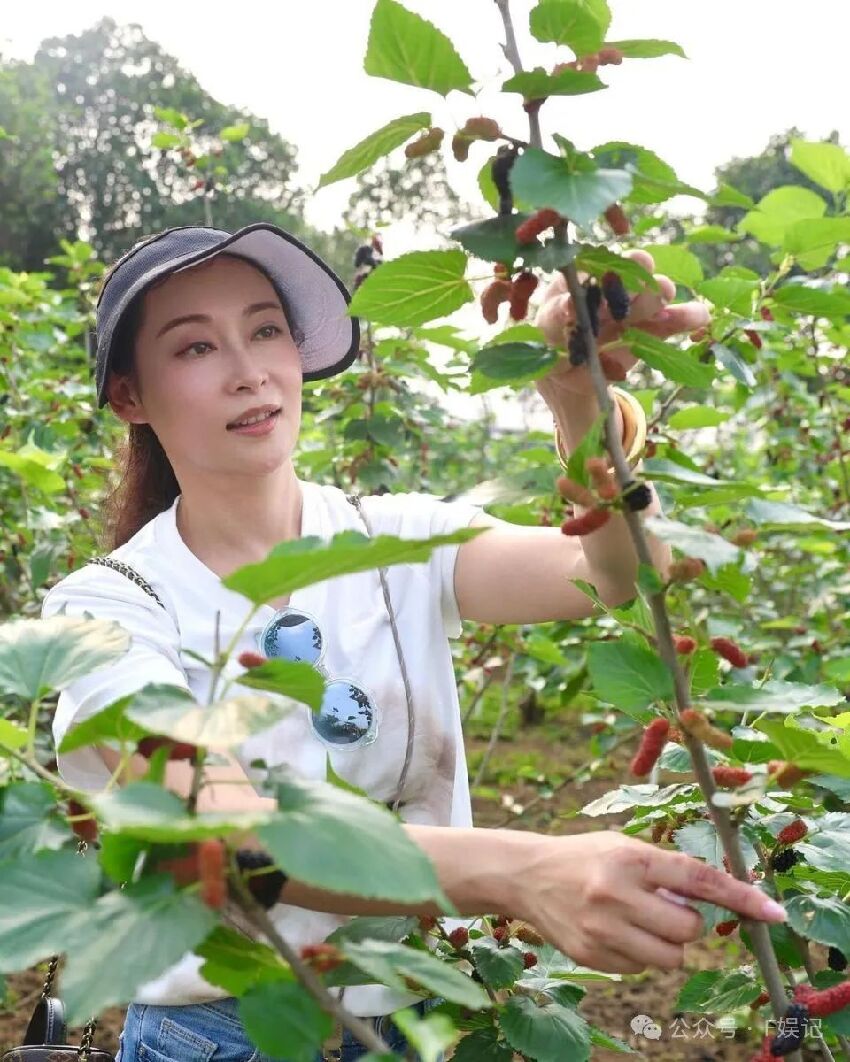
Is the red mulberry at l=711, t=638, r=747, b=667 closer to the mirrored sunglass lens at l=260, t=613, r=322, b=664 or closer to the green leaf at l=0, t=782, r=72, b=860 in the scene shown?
the green leaf at l=0, t=782, r=72, b=860

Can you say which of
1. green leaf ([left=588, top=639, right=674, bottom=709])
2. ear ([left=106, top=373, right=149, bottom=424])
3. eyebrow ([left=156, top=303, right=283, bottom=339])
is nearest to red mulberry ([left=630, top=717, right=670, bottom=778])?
green leaf ([left=588, top=639, right=674, bottom=709])

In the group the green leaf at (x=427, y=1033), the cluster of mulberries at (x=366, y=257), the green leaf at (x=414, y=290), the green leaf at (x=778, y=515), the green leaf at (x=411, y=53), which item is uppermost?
the cluster of mulberries at (x=366, y=257)

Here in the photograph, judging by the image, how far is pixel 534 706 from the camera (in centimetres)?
501

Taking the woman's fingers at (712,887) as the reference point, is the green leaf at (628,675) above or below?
above

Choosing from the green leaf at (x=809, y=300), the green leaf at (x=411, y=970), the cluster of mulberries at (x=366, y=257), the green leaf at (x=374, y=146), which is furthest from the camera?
the cluster of mulberries at (x=366, y=257)

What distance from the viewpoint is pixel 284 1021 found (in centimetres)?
53

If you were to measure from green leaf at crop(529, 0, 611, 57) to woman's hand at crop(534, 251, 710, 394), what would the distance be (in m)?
0.18

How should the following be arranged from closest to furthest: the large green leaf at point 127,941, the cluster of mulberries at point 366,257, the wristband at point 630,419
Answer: the large green leaf at point 127,941
the wristband at point 630,419
the cluster of mulberries at point 366,257

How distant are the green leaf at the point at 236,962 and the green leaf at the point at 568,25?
2.23 ft

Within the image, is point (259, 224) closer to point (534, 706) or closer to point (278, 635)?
point (278, 635)

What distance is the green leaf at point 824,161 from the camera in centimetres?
160

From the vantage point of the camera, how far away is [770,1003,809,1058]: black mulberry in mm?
746

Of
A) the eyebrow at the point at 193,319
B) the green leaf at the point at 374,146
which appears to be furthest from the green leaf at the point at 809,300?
the eyebrow at the point at 193,319

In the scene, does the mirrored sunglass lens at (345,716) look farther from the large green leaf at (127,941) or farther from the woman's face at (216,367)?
the large green leaf at (127,941)
